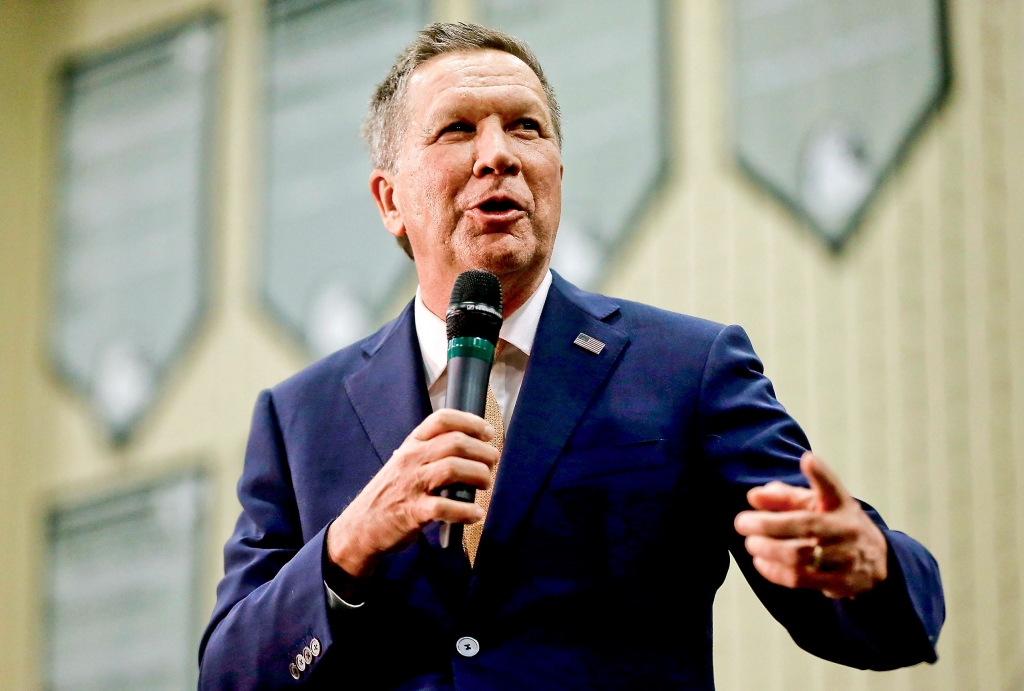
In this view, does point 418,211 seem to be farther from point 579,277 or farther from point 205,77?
point 205,77

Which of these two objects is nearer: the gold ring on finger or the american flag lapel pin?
the gold ring on finger

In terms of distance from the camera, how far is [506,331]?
1652 millimetres

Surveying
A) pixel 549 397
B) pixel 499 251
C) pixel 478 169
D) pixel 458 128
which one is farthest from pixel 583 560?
pixel 458 128

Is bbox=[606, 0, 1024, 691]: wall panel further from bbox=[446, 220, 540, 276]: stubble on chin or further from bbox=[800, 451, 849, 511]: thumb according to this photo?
bbox=[800, 451, 849, 511]: thumb

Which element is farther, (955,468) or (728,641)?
(728,641)

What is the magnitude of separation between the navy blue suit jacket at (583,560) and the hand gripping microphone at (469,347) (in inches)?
4.0

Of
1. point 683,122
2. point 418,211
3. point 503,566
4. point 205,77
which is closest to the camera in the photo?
point 503,566

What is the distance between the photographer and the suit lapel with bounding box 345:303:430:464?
158cm

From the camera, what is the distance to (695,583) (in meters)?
1.46

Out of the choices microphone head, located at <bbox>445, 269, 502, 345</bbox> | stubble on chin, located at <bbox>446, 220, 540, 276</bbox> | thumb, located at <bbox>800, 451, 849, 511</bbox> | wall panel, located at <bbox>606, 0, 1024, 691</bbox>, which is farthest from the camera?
wall panel, located at <bbox>606, 0, 1024, 691</bbox>

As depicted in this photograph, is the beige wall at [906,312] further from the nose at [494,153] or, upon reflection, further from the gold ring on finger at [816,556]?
the gold ring on finger at [816,556]

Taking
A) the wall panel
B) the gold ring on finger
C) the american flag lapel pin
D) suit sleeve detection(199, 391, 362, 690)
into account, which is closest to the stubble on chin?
the american flag lapel pin

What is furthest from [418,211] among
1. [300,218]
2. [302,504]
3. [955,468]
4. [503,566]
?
[300,218]

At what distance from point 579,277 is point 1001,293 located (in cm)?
128
